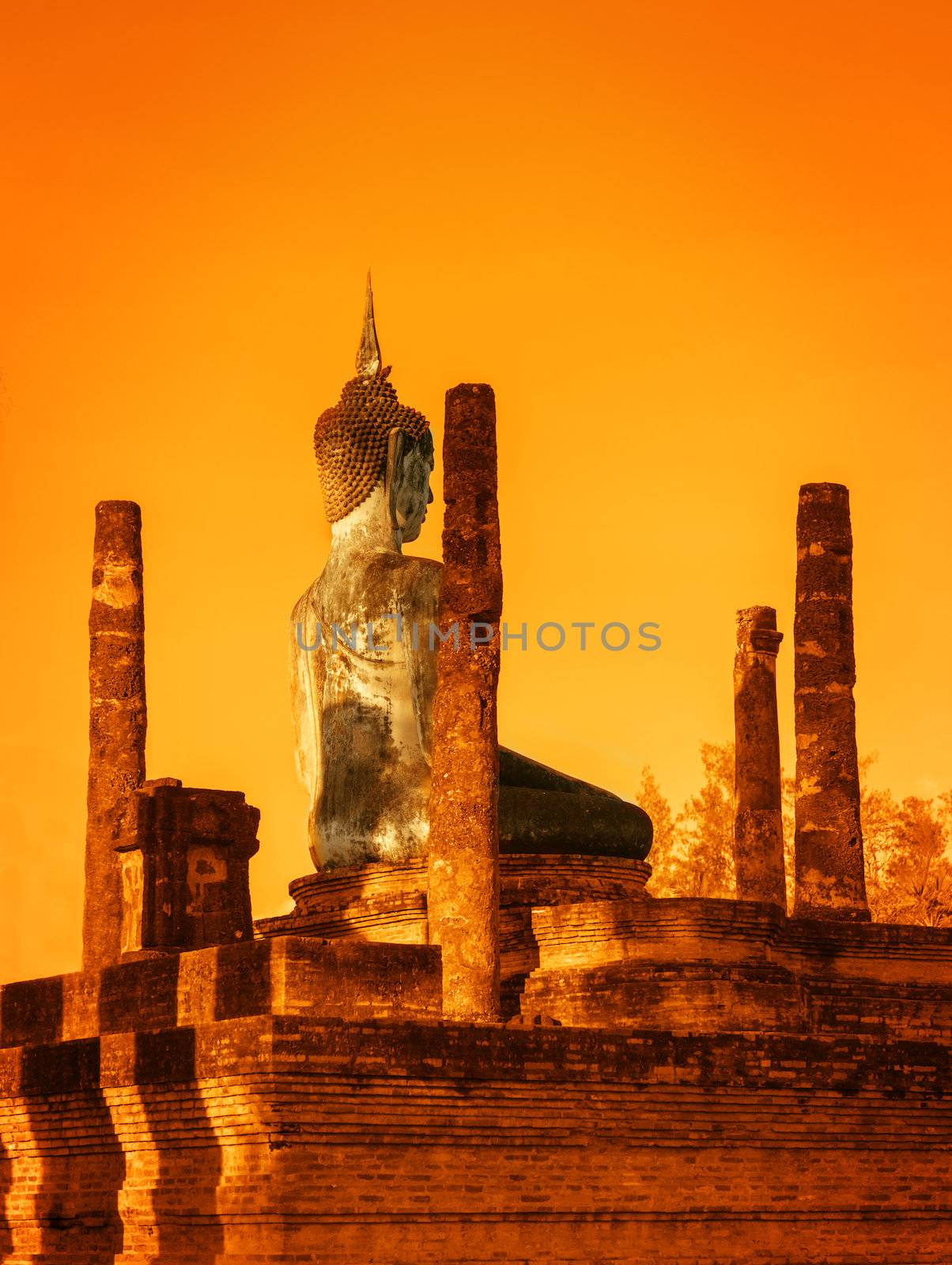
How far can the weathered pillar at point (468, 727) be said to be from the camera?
1438cm

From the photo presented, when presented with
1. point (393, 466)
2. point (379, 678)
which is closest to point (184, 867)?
point (379, 678)

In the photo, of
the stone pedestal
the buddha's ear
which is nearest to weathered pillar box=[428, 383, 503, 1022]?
the stone pedestal

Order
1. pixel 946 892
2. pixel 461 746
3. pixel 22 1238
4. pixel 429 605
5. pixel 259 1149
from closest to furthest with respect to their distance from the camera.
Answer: pixel 259 1149, pixel 22 1238, pixel 461 746, pixel 429 605, pixel 946 892

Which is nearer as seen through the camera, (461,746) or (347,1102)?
(347,1102)

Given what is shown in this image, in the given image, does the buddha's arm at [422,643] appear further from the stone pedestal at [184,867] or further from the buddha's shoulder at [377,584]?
the stone pedestal at [184,867]

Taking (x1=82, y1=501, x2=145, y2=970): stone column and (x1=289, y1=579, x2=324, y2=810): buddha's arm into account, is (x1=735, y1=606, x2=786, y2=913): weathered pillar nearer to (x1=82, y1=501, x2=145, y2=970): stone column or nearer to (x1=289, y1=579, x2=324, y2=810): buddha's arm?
(x1=289, y1=579, x2=324, y2=810): buddha's arm

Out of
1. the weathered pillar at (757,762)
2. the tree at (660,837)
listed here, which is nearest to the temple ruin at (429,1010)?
the weathered pillar at (757,762)

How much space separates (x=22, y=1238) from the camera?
13898mm

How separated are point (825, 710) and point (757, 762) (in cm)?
124

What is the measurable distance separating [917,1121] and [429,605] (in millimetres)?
5183

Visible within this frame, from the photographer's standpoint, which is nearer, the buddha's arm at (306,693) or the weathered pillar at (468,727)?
the weathered pillar at (468,727)

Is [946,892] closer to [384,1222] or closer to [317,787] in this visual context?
[317,787]

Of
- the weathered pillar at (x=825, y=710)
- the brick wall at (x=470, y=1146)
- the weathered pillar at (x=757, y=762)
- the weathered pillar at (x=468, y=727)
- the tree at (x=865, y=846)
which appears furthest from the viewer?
the tree at (x=865, y=846)

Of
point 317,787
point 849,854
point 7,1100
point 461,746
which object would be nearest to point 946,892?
point 849,854
